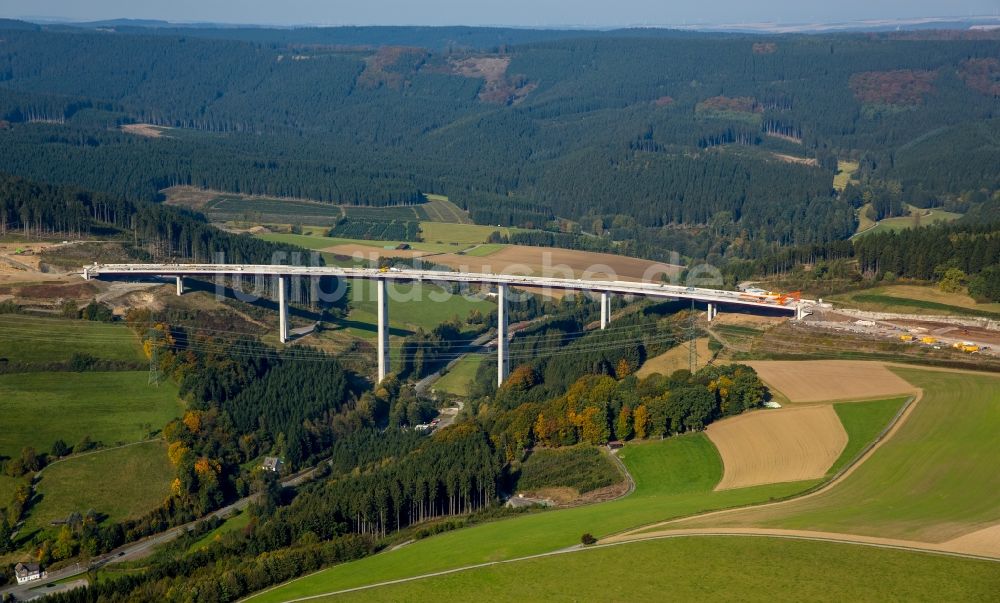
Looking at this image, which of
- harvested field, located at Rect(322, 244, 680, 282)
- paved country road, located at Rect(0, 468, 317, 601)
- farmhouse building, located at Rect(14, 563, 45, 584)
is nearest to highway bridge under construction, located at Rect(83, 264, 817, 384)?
harvested field, located at Rect(322, 244, 680, 282)

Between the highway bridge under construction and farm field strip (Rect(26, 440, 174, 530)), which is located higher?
the highway bridge under construction

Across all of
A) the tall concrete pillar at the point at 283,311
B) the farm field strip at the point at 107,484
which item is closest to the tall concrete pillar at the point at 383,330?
the tall concrete pillar at the point at 283,311

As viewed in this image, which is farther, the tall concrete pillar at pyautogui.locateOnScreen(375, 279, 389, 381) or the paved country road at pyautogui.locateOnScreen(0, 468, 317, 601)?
the tall concrete pillar at pyautogui.locateOnScreen(375, 279, 389, 381)

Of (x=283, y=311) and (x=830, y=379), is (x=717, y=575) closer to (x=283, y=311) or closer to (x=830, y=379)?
(x=830, y=379)

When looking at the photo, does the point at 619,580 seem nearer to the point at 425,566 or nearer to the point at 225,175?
the point at 425,566

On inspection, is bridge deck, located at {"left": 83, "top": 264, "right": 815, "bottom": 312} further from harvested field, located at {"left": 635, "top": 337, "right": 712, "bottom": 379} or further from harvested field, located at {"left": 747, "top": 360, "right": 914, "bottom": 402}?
harvested field, located at {"left": 747, "top": 360, "right": 914, "bottom": 402}

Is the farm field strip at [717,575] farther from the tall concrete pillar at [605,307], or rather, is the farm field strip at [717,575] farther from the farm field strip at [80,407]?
the tall concrete pillar at [605,307]
